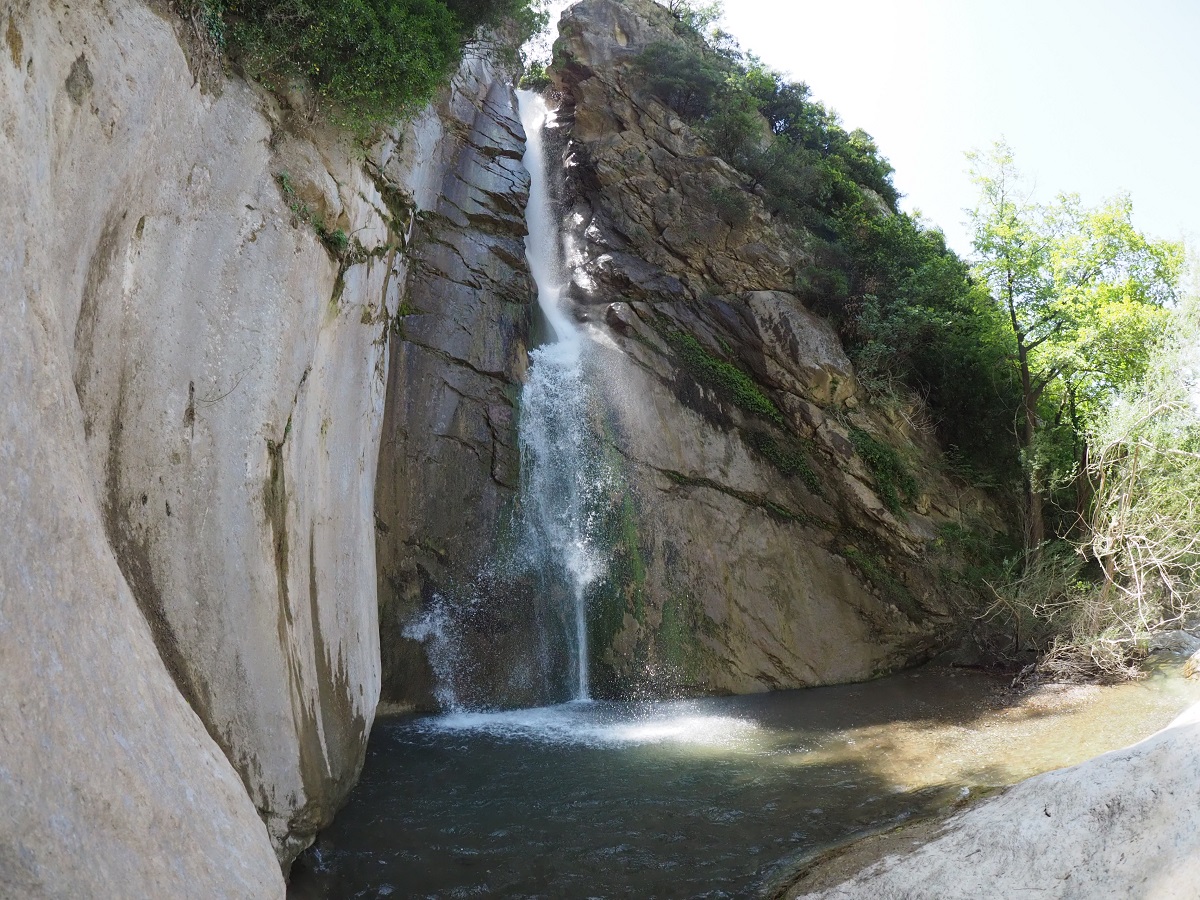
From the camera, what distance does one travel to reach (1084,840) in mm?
4695

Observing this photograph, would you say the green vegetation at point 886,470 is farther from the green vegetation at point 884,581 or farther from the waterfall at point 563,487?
the waterfall at point 563,487

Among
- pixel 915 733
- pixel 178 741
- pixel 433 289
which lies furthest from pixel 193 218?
pixel 915 733

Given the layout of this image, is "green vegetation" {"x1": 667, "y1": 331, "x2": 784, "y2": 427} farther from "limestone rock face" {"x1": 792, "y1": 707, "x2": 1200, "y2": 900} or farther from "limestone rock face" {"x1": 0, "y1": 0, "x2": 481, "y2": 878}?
"limestone rock face" {"x1": 792, "y1": 707, "x2": 1200, "y2": 900}

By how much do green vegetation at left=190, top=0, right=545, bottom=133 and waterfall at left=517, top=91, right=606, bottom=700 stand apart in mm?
6649

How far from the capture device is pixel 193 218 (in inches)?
262

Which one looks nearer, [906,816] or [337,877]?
[337,877]

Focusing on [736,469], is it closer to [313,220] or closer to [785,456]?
[785,456]

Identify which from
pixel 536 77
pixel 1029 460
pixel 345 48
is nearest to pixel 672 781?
pixel 345 48

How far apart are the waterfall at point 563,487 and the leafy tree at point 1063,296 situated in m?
9.03

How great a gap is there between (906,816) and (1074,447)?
499 inches

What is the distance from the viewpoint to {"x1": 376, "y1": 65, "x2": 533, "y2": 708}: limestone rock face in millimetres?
12992

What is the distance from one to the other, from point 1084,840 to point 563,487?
36.0 feet

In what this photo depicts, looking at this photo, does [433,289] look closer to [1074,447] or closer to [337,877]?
[337,877]

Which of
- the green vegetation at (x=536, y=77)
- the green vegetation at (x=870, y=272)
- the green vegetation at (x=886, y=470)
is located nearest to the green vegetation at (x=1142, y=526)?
the green vegetation at (x=886, y=470)
